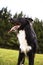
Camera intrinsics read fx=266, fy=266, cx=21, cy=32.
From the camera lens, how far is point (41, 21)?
3906 cm

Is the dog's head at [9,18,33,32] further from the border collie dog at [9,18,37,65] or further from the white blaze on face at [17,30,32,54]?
the white blaze on face at [17,30,32,54]

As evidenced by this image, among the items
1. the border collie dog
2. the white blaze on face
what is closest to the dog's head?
the border collie dog

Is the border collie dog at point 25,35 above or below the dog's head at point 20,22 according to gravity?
below

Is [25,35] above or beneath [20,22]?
beneath

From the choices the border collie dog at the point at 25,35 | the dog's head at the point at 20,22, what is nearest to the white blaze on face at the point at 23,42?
the border collie dog at the point at 25,35

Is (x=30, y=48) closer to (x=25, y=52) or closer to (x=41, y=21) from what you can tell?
(x=25, y=52)

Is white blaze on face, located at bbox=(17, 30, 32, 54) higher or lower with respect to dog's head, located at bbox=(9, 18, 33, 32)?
lower

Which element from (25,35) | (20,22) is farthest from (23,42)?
(20,22)

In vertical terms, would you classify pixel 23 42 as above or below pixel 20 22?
below

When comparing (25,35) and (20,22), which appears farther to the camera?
(20,22)

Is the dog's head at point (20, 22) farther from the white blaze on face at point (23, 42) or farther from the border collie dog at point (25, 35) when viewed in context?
the white blaze on face at point (23, 42)

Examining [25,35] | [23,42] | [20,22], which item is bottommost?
[23,42]

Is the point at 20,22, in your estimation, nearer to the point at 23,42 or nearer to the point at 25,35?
the point at 25,35

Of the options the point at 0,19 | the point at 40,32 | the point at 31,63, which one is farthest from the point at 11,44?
the point at 31,63
